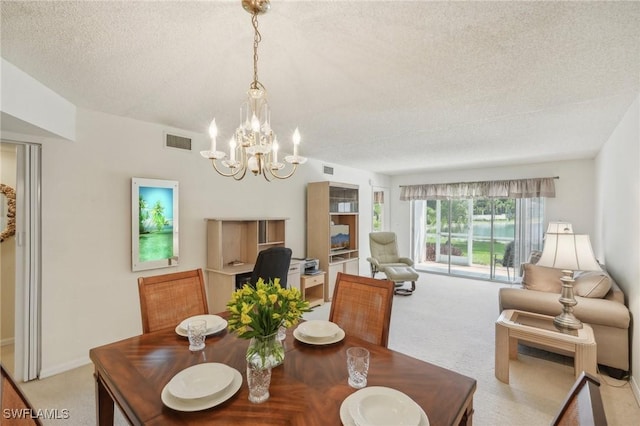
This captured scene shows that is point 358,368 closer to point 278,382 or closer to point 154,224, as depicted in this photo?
point 278,382

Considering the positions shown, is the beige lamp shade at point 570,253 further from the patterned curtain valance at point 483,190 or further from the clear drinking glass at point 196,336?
the patterned curtain valance at point 483,190

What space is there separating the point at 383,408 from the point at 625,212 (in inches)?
125

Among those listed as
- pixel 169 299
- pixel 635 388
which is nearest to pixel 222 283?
pixel 169 299

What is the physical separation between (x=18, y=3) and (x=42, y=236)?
186cm

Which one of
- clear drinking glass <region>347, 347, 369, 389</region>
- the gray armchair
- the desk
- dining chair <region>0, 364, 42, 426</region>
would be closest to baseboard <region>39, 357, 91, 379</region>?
the desk

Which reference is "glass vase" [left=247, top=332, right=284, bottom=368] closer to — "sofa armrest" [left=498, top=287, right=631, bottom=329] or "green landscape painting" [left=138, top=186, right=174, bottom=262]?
"green landscape painting" [left=138, top=186, right=174, bottom=262]

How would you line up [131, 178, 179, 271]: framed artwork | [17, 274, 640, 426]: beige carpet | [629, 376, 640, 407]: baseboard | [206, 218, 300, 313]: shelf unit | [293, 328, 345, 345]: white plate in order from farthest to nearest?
[206, 218, 300, 313]: shelf unit, [131, 178, 179, 271]: framed artwork, [629, 376, 640, 407]: baseboard, [17, 274, 640, 426]: beige carpet, [293, 328, 345, 345]: white plate

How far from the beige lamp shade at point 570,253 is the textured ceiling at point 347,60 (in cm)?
116

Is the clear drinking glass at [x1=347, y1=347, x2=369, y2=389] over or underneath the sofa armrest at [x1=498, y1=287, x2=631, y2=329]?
over

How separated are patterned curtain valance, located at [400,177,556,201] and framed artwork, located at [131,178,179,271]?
5.27 m

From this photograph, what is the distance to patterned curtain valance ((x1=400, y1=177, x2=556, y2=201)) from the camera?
17.3ft

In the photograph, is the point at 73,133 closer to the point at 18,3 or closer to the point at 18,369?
the point at 18,3

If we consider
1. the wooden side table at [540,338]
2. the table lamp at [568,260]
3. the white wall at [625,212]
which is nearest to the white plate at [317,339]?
the wooden side table at [540,338]

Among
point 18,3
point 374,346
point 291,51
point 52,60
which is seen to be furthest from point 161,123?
point 374,346
